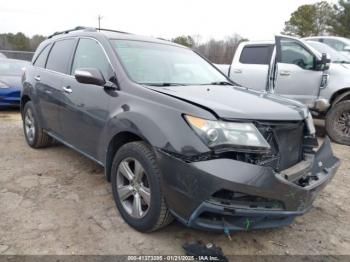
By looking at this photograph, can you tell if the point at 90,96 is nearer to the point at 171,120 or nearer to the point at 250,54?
the point at 171,120

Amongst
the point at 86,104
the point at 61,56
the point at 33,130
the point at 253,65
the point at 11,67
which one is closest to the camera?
the point at 86,104

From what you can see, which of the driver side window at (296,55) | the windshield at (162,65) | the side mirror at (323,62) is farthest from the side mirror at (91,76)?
the driver side window at (296,55)

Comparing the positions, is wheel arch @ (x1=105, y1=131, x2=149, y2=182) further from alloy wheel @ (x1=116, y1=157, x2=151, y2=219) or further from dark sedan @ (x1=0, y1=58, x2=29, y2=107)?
dark sedan @ (x1=0, y1=58, x2=29, y2=107)

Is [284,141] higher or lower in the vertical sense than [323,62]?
lower

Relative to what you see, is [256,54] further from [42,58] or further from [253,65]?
[42,58]

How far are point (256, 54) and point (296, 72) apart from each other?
1.01m

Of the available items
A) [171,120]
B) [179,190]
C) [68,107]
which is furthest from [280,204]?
[68,107]

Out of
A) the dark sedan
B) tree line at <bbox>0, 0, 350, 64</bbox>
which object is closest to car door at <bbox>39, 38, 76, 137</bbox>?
the dark sedan

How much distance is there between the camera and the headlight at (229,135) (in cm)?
241

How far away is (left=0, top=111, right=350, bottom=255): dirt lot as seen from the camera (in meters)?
2.79

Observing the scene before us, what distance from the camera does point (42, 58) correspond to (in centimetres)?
508

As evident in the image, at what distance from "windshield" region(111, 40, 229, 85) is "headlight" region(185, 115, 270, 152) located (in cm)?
101

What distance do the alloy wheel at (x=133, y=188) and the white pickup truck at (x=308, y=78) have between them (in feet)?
13.5

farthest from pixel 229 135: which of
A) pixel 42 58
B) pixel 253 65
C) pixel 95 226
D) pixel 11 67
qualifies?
pixel 11 67
